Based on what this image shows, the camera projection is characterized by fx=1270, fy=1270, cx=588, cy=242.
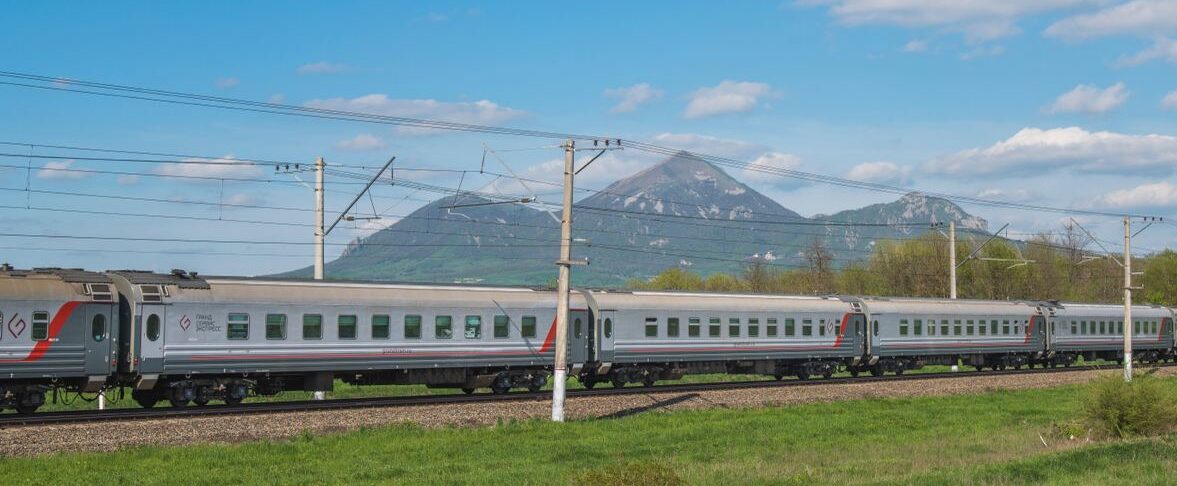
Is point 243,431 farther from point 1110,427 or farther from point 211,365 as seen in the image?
point 1110,427

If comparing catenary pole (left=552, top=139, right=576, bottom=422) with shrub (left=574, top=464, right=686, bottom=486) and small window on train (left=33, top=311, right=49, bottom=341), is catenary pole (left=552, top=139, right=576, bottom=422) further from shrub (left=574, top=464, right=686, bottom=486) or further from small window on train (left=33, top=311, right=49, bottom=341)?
shrub (left=574, top=464, right=686, bottom=486)

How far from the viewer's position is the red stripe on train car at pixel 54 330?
1089 inches

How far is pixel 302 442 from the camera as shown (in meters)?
25.5

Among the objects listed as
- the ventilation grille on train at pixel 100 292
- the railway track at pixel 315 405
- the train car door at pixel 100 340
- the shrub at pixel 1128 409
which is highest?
the ventilation grille on train at pixel 100 292

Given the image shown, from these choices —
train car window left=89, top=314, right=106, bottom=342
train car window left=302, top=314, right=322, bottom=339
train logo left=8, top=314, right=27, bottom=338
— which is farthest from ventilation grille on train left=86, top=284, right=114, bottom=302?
train car window left=302, top=314, right=322, bottom=339

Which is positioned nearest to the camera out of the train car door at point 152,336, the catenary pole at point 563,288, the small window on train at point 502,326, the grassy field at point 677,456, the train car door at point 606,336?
the grassy field at point 677,456

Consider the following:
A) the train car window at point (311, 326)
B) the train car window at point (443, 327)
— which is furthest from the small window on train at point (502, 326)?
the train car window at point (311, 326)

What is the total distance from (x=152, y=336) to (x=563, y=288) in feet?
32.0

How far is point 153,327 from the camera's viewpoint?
29.5 m

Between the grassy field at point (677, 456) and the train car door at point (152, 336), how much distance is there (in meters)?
5.64

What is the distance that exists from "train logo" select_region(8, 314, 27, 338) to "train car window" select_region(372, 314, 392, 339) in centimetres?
913

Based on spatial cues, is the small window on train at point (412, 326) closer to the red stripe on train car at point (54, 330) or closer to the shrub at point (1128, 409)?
the red stripe on train car at point (54, 330)

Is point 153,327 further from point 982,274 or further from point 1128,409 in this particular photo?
point 982,274

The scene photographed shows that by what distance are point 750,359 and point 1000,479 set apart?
83.8 ft
